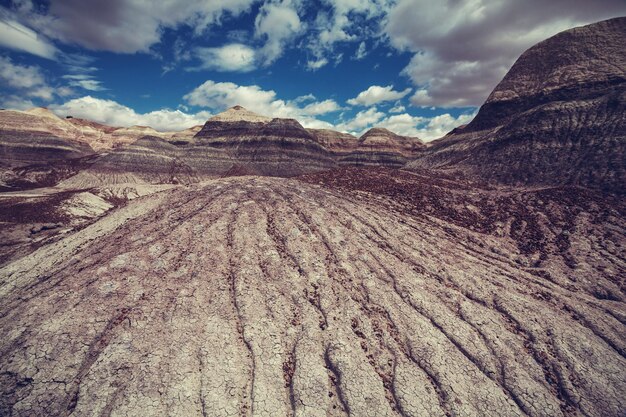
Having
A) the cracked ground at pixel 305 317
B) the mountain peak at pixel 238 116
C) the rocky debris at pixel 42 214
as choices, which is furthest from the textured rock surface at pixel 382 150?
the cracked ground at pixel 305 317

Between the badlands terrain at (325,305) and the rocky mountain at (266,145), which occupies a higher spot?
the rocky mountain at (266,145)

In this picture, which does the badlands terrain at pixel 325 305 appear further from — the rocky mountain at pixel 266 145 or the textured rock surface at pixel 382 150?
the textured rock surface at pixel 382 150

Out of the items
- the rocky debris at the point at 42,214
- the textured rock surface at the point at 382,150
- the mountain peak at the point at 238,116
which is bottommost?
the rocky debris at the point at 42,214

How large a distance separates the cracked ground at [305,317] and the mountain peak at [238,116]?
81.9m

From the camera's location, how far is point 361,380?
11789mm

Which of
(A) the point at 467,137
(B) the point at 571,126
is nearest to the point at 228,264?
(B) the point at 571,126

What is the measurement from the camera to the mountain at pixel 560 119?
38125 millimetres

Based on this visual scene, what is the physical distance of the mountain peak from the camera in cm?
9788

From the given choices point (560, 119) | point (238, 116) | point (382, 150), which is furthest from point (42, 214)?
point (382, 150)

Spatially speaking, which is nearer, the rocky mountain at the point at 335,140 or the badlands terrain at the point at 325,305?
the badlands terrain at the point at 325,305

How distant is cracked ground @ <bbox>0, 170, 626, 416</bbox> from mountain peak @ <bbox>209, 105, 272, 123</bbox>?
81.9m

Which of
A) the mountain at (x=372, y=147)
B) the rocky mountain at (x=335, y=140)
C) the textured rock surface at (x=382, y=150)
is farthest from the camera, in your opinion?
the rocky mountain at (x=335, y=140)

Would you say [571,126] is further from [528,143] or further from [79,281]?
[79,281]

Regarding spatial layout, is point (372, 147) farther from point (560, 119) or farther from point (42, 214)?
point (42, 214)
